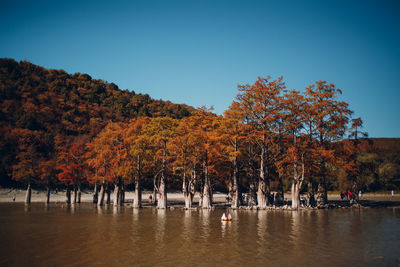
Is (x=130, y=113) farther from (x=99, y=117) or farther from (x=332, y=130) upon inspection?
(x=332, y=130)

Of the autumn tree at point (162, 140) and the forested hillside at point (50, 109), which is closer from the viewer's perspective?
the autumn tree at point (162, 140)

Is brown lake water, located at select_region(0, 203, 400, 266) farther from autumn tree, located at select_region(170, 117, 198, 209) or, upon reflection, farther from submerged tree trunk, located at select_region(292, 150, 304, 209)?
autumn tree, located at select_region(170, 117, 198, 209)

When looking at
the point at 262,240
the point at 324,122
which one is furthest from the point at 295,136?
the point at 262,240

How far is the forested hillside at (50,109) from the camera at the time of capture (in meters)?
90.9

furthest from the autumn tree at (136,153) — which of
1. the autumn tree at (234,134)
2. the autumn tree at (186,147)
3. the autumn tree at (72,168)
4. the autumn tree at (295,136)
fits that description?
the autumn tree at (295,136)

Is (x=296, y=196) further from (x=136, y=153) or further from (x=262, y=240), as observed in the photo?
(x=262, y=240)

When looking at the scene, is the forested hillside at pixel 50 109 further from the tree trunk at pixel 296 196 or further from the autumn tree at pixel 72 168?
the tree trunk at pixel 296 196

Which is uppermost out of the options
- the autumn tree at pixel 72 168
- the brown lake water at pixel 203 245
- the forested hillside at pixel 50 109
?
the forested hillside at pixel 50 109

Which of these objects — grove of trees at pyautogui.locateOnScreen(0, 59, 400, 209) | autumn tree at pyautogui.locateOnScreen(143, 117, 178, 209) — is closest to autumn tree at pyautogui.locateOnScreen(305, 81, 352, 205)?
grove of trees at pyautogui.locateOnScreen(0, 59, 400, 209)

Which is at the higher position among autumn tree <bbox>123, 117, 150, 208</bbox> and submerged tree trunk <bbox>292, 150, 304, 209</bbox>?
autumn tree <bbox>123, 117, 150, 208</bbox>

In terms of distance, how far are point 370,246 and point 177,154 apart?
1499 inches

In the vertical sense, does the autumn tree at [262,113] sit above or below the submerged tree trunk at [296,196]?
above

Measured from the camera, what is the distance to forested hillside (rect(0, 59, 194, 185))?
298ft

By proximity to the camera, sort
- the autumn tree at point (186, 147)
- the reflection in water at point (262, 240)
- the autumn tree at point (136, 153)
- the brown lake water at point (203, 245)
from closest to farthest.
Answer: the brown lake water at point (203, 245)
the reflection in water at point (262, 240)
the autumn tree at point (186, 147)
the autumn tree at point (136, 153)
